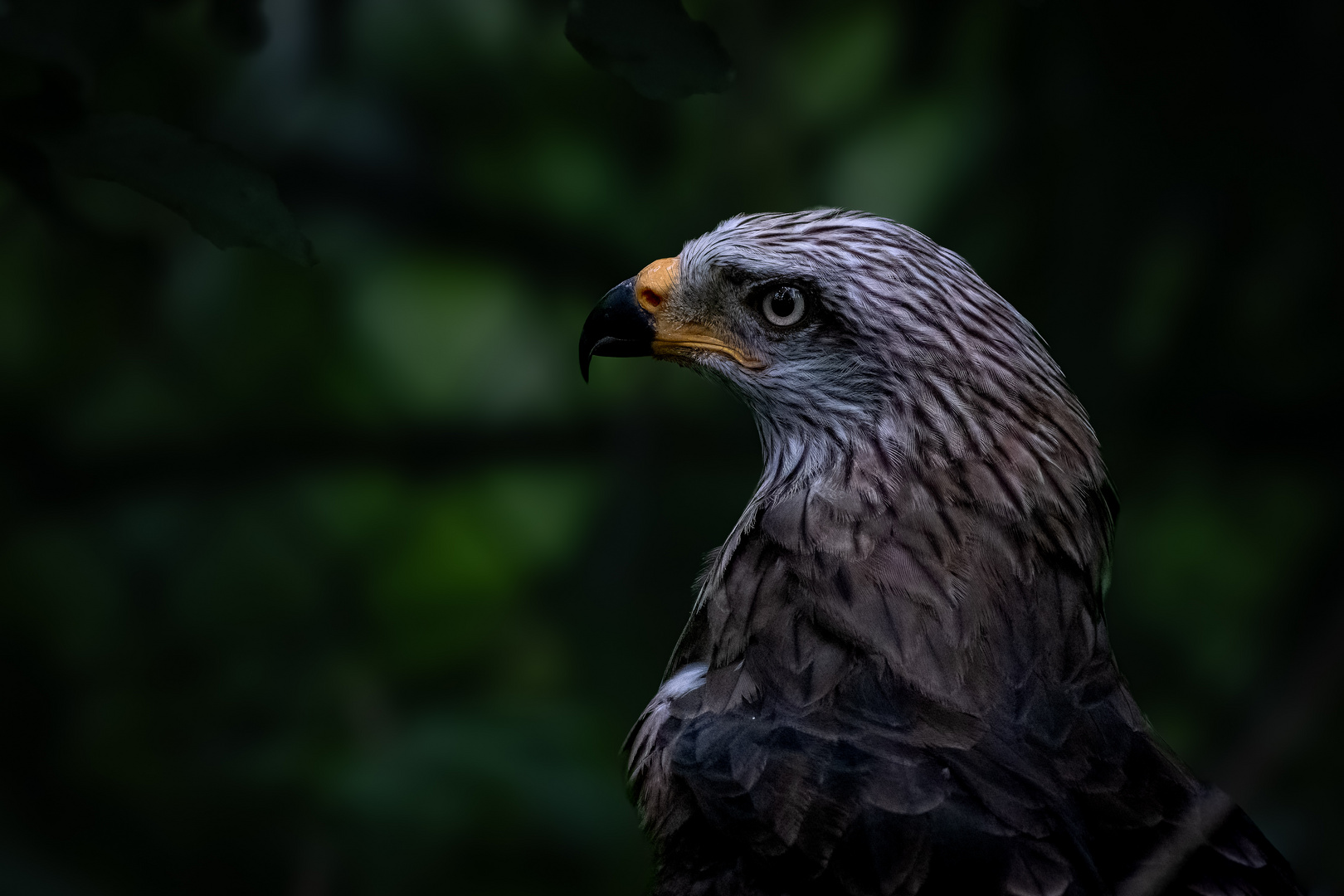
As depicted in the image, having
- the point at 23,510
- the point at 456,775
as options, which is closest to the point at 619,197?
the point at 23,510

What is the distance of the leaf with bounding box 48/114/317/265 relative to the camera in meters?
1.11

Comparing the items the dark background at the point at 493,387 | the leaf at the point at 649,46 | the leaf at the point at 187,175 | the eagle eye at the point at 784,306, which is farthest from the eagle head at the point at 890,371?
the leaf at the point at 187,175

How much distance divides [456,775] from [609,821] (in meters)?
0.36

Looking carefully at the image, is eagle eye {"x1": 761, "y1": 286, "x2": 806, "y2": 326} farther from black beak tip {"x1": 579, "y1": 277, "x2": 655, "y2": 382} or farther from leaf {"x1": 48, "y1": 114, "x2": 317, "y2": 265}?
leaf {"x1": 48, "y1": 114, "x2": 317, "y2": 265}

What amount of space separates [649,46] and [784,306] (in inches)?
54.8

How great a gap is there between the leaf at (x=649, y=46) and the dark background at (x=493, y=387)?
0.38m

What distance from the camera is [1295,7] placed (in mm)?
1704

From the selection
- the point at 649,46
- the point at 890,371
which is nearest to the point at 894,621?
the point at 890,371

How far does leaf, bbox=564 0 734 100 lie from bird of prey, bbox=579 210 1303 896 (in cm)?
128

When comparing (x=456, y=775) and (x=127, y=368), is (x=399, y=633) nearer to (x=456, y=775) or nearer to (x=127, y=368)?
(x=127, y=368)

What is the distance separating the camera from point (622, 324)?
2715mm

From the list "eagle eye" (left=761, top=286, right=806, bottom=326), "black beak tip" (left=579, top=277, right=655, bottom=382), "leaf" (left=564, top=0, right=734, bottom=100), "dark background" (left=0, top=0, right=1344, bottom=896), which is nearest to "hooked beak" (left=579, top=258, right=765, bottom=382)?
"black beak tip" (left=579, top=277, right=655, bottom=382)

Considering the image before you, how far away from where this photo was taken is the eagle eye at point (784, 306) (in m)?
2.53

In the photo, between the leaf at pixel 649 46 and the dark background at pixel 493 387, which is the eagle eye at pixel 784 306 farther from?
the leaf at pixel 649 46
